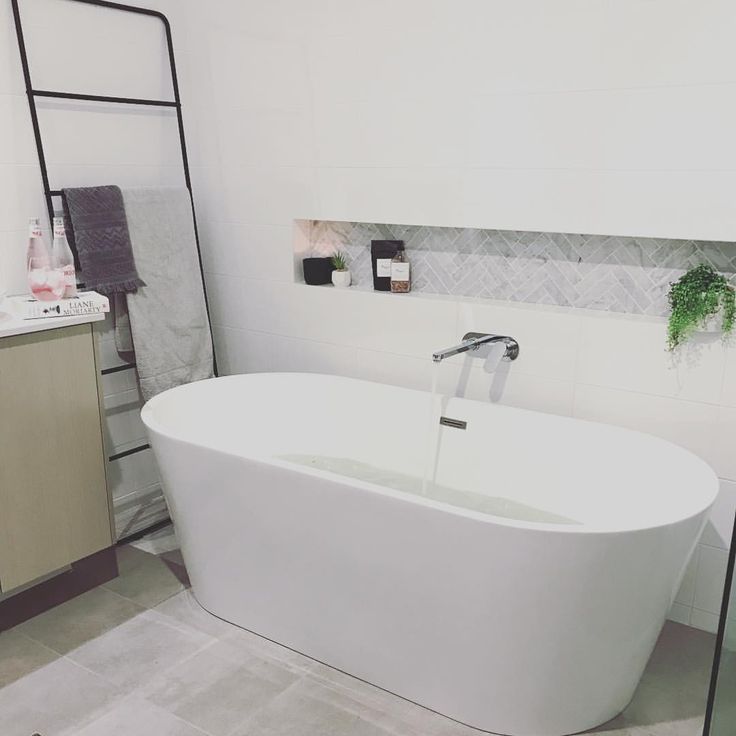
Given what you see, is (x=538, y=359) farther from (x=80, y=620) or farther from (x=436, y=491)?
(x=80, y=620)

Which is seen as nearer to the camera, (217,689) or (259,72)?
(217,689)

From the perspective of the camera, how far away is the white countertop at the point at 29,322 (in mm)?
2411

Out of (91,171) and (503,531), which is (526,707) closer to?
(503,531)

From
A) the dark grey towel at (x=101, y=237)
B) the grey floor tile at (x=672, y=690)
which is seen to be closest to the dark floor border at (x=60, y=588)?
the dark grey towel at (x=101, y=237)

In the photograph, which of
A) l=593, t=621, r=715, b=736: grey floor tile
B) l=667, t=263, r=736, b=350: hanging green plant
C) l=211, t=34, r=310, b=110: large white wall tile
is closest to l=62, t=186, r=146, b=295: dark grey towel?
l=211, t=34, r=310, b=110: large white wall tile

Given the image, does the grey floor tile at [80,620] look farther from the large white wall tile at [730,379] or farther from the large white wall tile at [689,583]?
the large white wall tile at [730,379]

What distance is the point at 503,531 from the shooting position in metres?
1.92

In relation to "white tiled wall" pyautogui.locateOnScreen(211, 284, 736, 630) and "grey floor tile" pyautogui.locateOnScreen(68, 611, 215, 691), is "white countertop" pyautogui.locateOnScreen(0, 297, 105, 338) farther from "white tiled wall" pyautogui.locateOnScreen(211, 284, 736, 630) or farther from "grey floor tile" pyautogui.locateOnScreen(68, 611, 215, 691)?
"grey floor tile" pyautogui.locateOnScreen(68, 611, 215, 691)

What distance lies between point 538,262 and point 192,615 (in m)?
1.79

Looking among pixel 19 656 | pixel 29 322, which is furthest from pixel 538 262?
pixel 19 656

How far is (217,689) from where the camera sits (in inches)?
91.9

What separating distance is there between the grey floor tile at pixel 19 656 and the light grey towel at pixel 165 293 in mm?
1027

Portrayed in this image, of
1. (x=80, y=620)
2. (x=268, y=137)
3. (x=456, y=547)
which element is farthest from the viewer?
(x=268, y=137)

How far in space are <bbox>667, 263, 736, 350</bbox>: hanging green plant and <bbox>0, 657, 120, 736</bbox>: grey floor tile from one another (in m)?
2.06
